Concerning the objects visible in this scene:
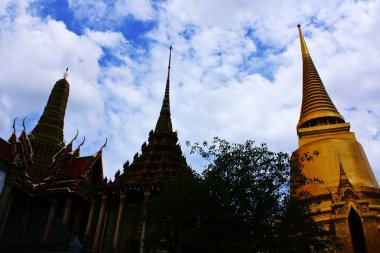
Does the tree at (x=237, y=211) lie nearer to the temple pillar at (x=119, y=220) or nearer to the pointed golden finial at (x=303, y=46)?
the temple pillar at (x=119, y=220)

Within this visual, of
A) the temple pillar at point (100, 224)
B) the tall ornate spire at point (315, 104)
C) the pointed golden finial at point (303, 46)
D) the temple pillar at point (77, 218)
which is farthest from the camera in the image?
the pointed golden finial at point (303, 46)

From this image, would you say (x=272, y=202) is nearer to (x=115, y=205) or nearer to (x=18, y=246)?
(x=18, y=246)

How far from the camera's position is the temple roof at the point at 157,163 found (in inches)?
1036

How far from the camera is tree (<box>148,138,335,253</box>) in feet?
46.5

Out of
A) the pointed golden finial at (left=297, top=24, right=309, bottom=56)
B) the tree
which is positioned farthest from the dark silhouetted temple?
the pointed golden finial at (left=297, top=24, right=309, bottom=56)

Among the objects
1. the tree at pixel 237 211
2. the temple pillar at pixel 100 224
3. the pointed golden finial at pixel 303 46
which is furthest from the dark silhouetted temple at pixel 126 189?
the pointed golden finial at pixel 303 46

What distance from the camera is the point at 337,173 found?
28.2m

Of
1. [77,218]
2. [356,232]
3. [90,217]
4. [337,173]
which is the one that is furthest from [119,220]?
[337,173]

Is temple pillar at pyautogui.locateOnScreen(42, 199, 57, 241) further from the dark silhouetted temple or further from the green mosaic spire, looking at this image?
the green mosaic spire

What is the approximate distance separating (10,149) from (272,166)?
2220cm

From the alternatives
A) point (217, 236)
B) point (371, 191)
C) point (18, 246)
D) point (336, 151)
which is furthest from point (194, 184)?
point (336, 151)

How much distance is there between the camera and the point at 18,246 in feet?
63.9

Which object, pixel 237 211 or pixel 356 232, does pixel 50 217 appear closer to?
pixel 237 211

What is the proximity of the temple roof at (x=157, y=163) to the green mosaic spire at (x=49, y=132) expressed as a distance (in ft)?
28.6
